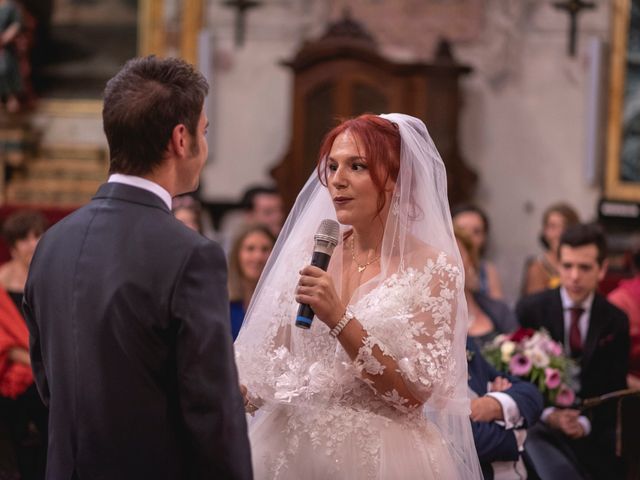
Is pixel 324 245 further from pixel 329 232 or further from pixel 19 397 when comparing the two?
pixel 19 397

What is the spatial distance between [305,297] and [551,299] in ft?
8.13

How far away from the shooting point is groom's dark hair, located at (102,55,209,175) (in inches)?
89.7

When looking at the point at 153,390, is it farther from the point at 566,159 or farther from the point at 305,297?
the point at 566,159

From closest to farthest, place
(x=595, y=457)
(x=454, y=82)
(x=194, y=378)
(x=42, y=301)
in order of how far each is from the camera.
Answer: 1. (x=194, y=378)
2. (x=42, y=301)
3. (x=595, y=457)
4. (x=454, y=82)

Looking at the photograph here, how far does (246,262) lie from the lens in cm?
530

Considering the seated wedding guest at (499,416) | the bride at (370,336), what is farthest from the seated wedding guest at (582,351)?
the bride at (370,336)

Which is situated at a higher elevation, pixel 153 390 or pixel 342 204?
pixel 342 204

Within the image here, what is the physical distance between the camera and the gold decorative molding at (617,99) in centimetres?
888

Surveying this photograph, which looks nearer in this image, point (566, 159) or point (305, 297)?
point (305, 297)

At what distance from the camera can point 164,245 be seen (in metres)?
2.24

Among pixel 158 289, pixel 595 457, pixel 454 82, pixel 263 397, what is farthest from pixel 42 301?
pixel 454 82

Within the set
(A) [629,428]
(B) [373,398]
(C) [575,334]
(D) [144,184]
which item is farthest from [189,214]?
(D) [144,184]

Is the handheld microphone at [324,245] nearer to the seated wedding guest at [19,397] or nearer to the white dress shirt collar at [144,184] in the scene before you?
the white dress shirt collar at [144,184]

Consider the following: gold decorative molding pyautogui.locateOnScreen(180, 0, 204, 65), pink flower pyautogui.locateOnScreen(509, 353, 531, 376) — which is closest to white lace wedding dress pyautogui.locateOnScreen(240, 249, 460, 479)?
pink flower pyautogui.locateOnScreen(509, 353, 531, 376)
